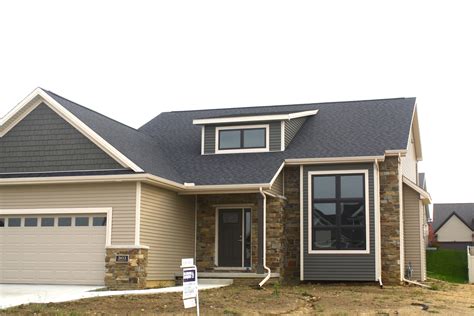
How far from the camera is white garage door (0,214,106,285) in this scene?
18.7 m

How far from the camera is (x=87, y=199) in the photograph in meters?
18.9

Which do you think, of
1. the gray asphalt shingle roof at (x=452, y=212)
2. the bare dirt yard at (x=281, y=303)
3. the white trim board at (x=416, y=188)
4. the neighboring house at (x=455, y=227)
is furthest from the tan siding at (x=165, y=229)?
the gray asphalt shingle roof at (x=452, y=212)

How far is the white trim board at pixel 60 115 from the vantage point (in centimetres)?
1878

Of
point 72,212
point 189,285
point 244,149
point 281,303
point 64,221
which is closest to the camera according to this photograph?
point 189,285

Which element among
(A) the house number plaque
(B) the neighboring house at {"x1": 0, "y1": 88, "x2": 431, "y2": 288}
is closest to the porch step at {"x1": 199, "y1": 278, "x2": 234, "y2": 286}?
(B) the neighboring house at {"x1": 0, "y1": 88, "x2": 431, "y2": 288}

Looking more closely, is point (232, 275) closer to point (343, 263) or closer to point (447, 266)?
point (343, 263)

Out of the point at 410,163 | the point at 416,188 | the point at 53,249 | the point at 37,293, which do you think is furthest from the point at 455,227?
the point at 37,293

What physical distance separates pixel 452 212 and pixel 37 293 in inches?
1964

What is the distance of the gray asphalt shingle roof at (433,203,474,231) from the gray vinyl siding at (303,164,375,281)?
136 ft

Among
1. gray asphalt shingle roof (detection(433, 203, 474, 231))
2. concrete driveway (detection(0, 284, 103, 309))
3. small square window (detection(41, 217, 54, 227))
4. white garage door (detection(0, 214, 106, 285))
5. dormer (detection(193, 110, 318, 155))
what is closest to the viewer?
concrete driveway (detection(0, 284, 103, 309))

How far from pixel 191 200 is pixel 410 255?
8040 millimetres

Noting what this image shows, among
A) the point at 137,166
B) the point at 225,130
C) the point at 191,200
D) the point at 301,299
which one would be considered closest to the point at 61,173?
the point at 137,166

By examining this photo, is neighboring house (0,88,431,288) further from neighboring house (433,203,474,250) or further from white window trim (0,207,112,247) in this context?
neighboring house (433,203,474,250)

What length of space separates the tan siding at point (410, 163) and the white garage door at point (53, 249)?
37.0 ft
